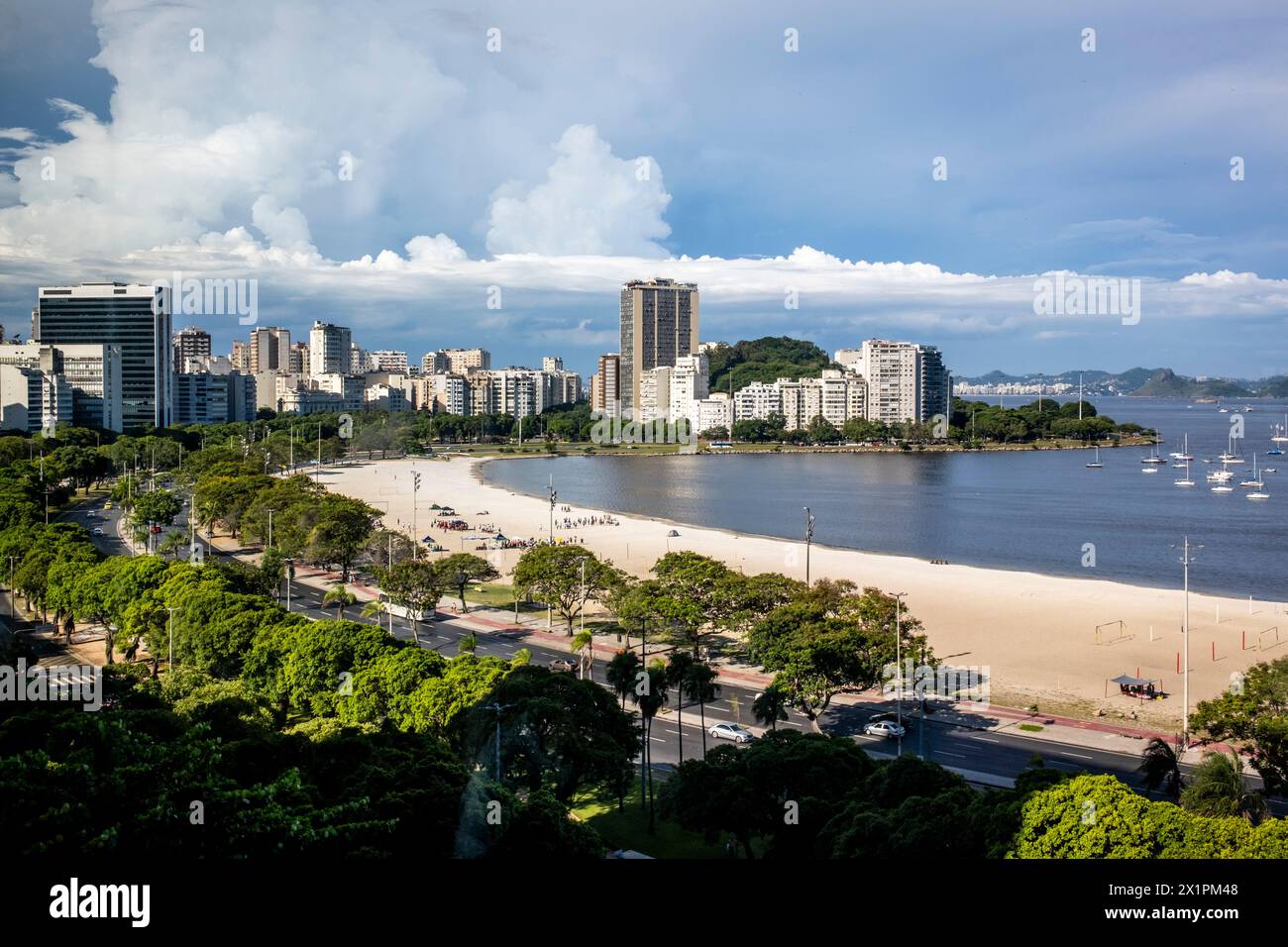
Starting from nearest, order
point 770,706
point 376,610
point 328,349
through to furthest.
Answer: point 770,706 → point 376,610 → point 328,349

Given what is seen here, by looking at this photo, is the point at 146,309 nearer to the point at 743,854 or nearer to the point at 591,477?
the point at 591,477

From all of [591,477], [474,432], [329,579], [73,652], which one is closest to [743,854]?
[73,652]

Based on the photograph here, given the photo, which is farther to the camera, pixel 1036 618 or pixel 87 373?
pixel 87 373

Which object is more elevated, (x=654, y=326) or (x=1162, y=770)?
(x=654, y=326)

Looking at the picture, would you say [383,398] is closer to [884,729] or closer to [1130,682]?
[1130,682]

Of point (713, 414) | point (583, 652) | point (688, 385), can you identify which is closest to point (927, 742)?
point (583, 652)

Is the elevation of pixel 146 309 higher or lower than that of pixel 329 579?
higher
